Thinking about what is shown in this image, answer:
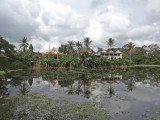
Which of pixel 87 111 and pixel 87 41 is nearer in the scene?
pixel 87 111

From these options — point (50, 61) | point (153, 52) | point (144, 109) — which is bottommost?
point (144, 109)

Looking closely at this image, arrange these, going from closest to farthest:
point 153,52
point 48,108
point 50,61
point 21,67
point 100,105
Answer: point 48,108
point 100,105
point 21,67
point 50,61
point 153,52

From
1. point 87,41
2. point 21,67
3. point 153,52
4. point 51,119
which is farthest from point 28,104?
point 153,52

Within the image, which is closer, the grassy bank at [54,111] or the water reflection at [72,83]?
the grassy bank at [54,111]

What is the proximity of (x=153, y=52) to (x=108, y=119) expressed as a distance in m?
99.7

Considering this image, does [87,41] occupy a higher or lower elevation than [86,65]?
higher

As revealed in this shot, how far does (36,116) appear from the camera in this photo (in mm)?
7000

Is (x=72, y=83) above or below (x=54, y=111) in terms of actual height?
above

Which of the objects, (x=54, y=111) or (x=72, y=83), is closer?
(x=54, y=111)

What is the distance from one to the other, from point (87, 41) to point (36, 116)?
50869 mm

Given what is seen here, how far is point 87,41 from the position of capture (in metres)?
56.0

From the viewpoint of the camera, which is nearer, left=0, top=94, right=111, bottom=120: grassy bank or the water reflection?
left=0, top=94, right=111, bottom=120: grassy bank

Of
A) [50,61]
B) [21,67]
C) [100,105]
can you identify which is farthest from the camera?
[50,61]

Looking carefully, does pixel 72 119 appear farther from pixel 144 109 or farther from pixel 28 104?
pixel 144 109
